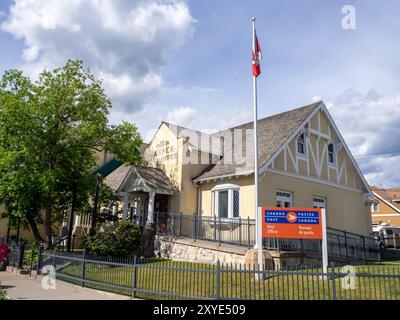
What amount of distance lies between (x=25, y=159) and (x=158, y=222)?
704 centimetres

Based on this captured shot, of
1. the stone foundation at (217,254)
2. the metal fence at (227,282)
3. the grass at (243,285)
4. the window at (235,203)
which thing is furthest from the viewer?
the window at (235,203)

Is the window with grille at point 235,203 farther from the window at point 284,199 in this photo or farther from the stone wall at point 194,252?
the stone wall at point 194,252

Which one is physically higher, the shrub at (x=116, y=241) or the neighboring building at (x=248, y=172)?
the neighboring building at (x=248, y=172)

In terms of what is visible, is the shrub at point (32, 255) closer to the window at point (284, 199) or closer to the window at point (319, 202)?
the window at point (284, 199)

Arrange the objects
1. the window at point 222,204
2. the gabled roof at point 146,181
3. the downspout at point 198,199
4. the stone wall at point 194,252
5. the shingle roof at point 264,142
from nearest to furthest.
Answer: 1. the stone wall at point 194,252
2. the shingle roof at point 264,142
3. the window at point 222,204
4. the gabled roof at point 146,181
5. the downspout at point 198,199

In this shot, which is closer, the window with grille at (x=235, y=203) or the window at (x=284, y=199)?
the window with grille at (x=235, y=203)

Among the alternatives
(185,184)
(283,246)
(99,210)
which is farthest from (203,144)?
(283,246)

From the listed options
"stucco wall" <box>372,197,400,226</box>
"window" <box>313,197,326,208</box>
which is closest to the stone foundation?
"window" <box>313,197,326,208</box>

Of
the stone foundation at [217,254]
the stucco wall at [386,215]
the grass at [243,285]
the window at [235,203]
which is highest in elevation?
the stucco wall at [386,215]

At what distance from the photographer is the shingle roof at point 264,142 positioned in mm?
17547

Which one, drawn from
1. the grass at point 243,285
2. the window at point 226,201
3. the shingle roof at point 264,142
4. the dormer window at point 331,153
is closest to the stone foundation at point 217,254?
the grass at point 243,285

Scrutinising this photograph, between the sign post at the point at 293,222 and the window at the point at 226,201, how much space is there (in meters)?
6.38

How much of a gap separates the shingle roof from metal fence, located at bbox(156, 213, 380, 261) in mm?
2678
